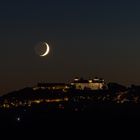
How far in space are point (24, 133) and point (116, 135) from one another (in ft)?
45.6

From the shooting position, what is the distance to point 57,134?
9456 centimetres

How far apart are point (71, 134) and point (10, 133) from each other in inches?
332

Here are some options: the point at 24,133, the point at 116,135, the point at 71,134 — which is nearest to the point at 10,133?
the point at 24,133

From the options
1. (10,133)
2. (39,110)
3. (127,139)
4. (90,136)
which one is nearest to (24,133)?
(10,133)

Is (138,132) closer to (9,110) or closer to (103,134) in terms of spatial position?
(103,134)

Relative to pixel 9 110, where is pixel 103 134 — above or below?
above

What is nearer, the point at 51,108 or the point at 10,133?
the point at 10,133

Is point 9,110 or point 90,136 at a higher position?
point 90,136

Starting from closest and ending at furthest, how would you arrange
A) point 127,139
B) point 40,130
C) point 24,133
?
1. point 127,139
2. point 24,133
3. point 40,130

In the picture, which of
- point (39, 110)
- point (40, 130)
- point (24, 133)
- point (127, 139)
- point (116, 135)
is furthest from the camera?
point (39, 110)

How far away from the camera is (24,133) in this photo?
3789 inches

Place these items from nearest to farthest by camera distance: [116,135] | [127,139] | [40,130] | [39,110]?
[127,139] → [116,135] → [40,130] → [39,110]

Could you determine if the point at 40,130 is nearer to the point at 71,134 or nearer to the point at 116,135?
the point at 71,134

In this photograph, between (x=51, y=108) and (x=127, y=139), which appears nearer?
(x=127, y=139)
